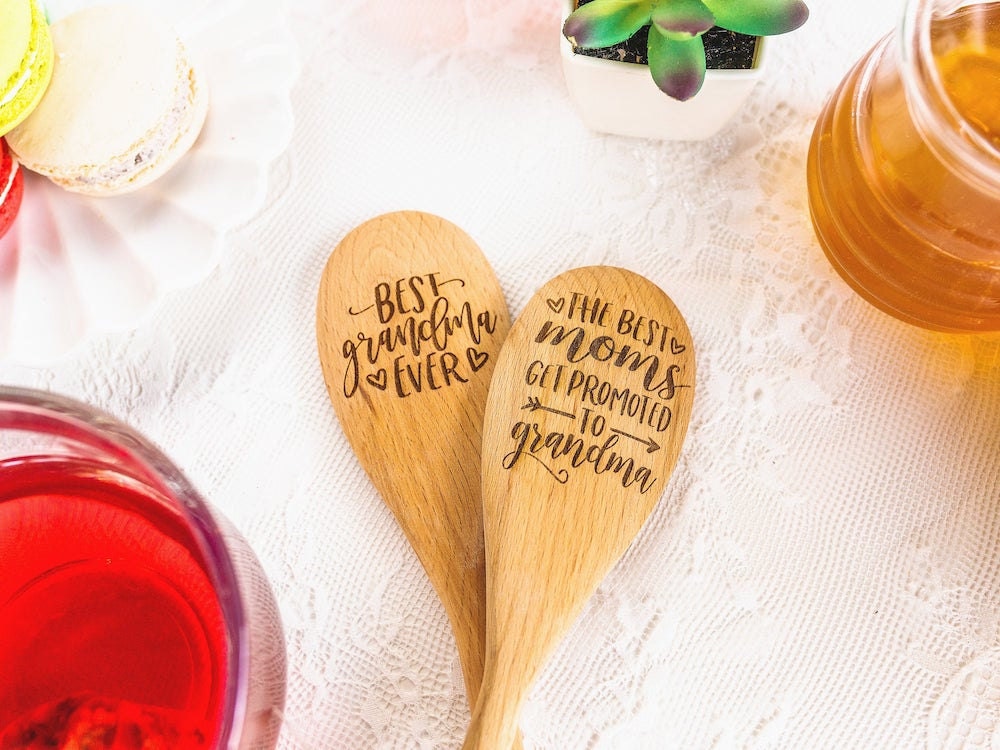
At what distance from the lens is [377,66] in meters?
A: 0.57

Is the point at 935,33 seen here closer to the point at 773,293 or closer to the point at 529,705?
the point at 773,293

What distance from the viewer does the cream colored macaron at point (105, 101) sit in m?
0.49

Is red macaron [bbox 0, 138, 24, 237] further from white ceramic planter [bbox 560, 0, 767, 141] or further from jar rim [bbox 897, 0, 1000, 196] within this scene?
jar rim [bbox 897, 0, 1000, 196]

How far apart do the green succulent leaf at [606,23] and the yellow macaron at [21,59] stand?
0.30m

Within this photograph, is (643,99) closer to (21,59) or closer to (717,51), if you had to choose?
(717,51)

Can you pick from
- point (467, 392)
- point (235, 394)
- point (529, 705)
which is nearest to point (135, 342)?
point (235, 394)

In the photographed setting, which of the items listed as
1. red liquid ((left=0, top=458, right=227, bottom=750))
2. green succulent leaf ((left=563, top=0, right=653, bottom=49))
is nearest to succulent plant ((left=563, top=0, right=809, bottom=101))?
green succulent leaf ((left=563, top=0, right=653, bottom=49))

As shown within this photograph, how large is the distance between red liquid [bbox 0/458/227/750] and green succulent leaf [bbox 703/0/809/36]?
37 cm

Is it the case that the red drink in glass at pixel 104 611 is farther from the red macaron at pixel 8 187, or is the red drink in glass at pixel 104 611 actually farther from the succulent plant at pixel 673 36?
the succulent plant at pixel 673 36

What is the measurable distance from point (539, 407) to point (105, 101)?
0.30 m

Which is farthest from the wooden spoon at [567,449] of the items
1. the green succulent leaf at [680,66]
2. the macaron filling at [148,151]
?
the macaron filling at [148,151]

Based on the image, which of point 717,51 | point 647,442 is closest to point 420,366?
point 647,442

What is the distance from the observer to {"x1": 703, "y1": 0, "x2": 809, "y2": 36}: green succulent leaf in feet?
1.44

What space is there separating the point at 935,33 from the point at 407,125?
31cm
